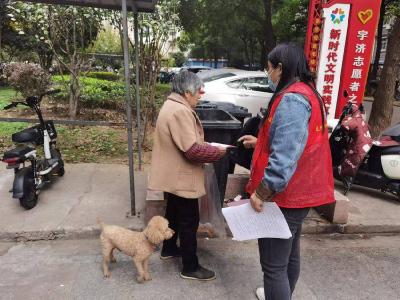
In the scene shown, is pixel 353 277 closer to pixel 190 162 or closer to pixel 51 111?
pixel 190 162

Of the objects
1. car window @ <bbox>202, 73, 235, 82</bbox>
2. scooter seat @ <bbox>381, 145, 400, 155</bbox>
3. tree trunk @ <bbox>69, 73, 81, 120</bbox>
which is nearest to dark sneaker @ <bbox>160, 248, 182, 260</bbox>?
scooter seat @ <bbox>381, 145, 400, 155</bbox>

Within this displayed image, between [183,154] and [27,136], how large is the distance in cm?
239

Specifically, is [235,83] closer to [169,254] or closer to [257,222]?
[169,254]

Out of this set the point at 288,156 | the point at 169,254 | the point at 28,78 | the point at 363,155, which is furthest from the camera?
the point at 28,78

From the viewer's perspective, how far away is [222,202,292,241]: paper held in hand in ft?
6.63

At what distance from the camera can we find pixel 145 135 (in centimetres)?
641

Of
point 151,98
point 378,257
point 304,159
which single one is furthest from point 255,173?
point 151,98

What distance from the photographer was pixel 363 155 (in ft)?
14.5

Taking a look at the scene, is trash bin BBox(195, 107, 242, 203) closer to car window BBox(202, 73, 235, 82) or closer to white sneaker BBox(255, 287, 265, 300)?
white sneaker BBox(255, 287, 265, 300)

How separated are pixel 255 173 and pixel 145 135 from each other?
4.51 metres

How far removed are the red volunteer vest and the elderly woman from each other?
0.56 metres

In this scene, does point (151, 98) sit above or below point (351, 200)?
above

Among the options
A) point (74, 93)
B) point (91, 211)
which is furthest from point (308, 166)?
point (74, 93)

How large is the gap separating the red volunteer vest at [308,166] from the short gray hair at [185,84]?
0.72m
